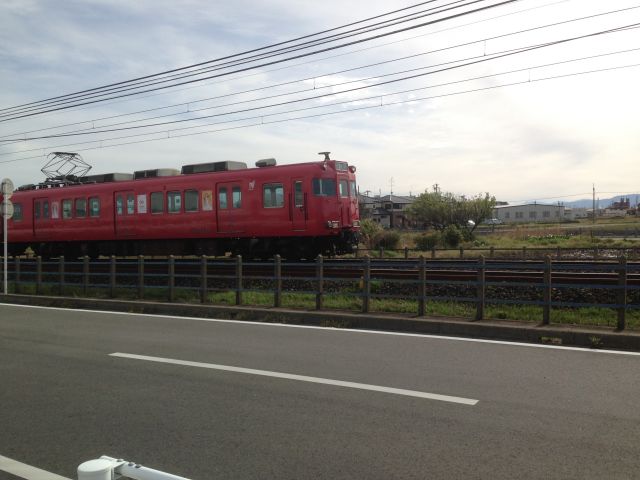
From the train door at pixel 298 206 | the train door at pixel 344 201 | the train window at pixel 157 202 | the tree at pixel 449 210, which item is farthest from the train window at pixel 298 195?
the tree at pixel 449 210

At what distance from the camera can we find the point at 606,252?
26.8 meters

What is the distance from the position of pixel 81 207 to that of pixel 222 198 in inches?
295

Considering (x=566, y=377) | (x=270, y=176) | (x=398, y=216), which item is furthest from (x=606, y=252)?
(x=398, y=216)

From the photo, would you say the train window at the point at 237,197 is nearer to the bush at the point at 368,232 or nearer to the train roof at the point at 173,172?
the train roof at the point at 173,172

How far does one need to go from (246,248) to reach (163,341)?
1062 centimetres

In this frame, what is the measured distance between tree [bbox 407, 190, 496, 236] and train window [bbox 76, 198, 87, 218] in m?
40.2

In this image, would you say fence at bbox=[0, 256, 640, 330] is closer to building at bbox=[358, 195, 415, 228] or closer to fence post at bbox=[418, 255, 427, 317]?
fence post at bbox=[418, 255, 427, 317]

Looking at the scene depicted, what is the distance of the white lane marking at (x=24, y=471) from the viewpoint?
155 inches

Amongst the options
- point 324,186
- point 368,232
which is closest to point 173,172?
point 324,186

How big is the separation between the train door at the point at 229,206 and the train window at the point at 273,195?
3.05 ft

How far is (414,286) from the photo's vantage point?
13.2m

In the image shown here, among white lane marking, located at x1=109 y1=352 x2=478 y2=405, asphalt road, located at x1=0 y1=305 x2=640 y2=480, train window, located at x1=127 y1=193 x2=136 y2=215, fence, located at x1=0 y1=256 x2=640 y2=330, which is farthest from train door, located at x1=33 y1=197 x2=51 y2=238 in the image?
white lane marking, located at x1=109 y1=352 x2=478 y2=405

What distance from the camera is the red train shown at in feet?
58.1

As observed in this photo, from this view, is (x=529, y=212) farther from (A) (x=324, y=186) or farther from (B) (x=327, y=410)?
(B) (x=327, y=410)
